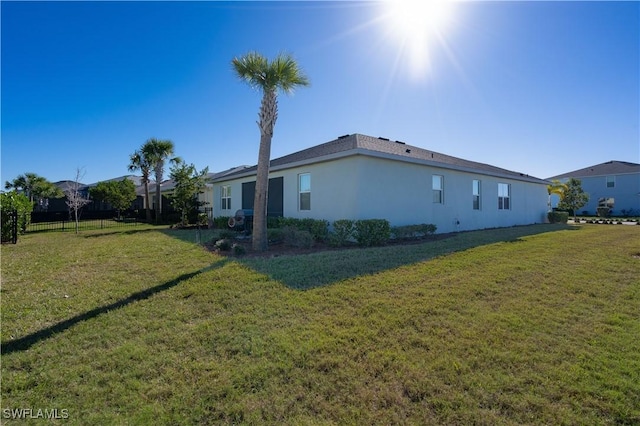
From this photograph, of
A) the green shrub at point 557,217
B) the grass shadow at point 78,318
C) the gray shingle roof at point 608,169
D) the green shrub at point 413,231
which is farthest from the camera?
the gray shingle roof at point 608,169

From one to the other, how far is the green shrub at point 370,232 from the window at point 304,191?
3275 mm

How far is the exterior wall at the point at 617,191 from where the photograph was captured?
3272 cm

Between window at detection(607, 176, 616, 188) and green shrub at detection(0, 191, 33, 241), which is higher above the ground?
window at detection(607, 176, 616, 188)

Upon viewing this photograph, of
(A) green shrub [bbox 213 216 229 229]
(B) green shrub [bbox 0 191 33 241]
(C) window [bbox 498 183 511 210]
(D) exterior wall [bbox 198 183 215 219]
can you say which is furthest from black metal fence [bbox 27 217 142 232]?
(C) window [bbox 498 183 511 210]

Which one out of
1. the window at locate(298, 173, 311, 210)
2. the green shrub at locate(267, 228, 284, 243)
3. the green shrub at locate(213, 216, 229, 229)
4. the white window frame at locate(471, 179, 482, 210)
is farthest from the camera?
the green shrub at locate(213, 216, 229, 229)

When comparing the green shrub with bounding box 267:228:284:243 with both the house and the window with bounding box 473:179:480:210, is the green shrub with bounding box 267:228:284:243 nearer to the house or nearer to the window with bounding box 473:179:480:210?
the house

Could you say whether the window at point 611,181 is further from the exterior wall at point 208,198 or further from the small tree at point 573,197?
the exterior wall at point 208,198

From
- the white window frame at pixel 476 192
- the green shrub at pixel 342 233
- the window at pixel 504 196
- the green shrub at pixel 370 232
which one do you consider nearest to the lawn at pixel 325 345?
the green shrub at pixel 370 232

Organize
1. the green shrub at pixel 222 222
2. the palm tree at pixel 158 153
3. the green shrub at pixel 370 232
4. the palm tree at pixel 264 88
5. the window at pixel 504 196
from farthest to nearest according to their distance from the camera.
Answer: the palm tree at pixel 158 153, the window at pixel 504 196, the green shrub at pixel 222 222, the green shrub at pixel 370 232, the palm tree at pixel 264 88

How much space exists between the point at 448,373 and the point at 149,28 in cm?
1200

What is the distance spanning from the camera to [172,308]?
4512 millimetres

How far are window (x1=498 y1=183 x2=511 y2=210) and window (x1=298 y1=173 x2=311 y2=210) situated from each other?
11553mm

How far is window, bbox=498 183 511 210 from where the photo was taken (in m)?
16.8

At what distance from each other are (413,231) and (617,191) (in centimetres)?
3871
